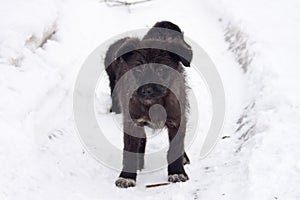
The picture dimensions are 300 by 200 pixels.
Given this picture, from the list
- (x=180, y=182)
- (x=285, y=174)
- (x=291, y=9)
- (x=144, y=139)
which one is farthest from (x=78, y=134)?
(x=291, y=9)

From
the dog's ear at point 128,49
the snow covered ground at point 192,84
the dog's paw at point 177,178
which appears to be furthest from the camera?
the dog's paw at point 177,178

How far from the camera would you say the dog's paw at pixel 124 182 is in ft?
18.0

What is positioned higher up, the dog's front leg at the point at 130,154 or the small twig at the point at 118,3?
the small twig at the point at 118,3

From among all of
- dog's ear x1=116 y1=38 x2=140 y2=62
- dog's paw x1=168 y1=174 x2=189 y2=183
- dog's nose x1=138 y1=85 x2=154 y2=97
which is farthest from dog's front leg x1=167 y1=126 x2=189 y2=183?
dog's ear x1=116 y1=38 x2=140 y2=62

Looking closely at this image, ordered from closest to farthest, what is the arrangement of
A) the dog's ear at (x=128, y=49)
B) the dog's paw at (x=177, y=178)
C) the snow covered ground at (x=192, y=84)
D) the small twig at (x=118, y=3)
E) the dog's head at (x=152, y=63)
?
the snow covered ground at (x=192, y=84)
the dog's head at (x=152, y=63)
the dog's ear at (x=128, y=49)
the dog's paw at (x=177, y=178)
the small twig at (x=118, y=3)

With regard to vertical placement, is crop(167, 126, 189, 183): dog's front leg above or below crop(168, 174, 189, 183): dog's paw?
above

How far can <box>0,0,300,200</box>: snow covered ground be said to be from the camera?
4.91 m

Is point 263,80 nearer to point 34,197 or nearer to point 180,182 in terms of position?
point 180,182

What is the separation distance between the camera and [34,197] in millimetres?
4738

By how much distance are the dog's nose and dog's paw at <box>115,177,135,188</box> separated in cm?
106

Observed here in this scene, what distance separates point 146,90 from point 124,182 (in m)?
1.14

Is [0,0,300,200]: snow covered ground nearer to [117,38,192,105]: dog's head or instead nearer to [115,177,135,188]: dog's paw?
[115,177,135,188]: dog's paw

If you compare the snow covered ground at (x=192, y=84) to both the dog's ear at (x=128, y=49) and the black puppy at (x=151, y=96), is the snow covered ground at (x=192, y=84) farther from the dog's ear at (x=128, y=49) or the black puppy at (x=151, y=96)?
the dog's ear at (x=128, y=49)

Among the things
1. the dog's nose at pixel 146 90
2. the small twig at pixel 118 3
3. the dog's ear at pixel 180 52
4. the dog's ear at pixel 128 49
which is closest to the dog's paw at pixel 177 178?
the dog's nose at pixel 146 90
